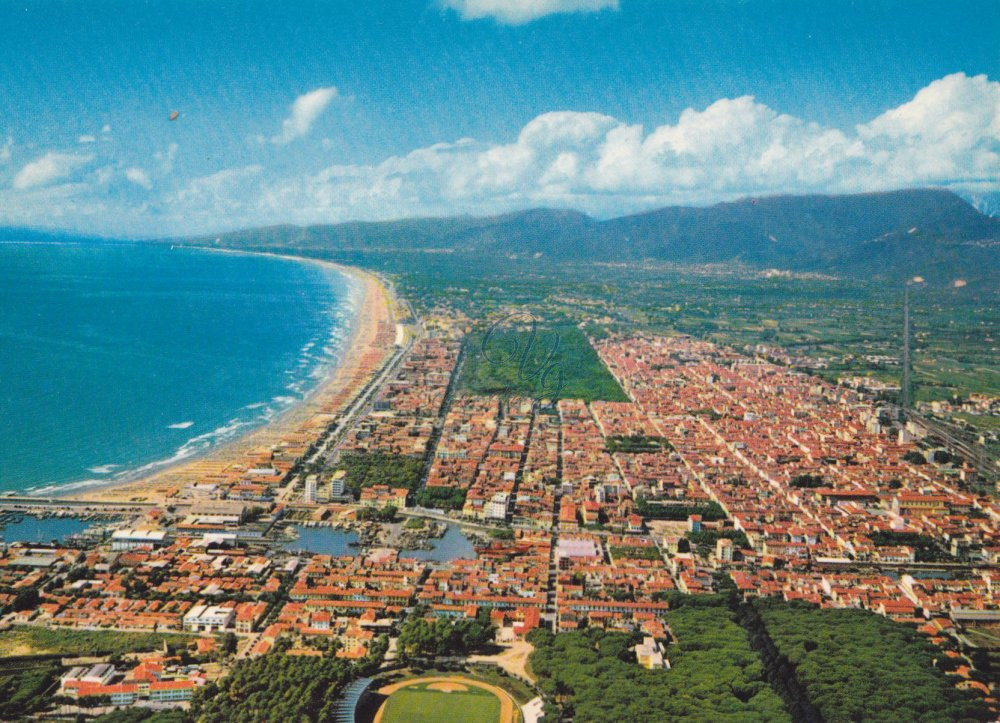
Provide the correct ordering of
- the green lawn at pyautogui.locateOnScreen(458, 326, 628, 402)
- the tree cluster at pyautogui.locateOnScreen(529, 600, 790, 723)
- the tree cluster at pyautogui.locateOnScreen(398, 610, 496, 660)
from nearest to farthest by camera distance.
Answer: the tree cluster at pyautogui.locateOnScreen(529, 600, 790, 723)
the tree cluster at pyautogui.locateOnScreen(398, 610, 496, 660)
the green lawn at pyautogui.locateOnScreen(458, 326, 628, 402)

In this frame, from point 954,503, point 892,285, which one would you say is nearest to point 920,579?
point 954,503

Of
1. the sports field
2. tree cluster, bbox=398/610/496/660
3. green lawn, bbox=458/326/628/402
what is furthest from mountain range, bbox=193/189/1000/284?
the sports field

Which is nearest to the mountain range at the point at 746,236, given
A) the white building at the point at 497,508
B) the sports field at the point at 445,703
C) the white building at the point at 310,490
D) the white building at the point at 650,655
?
the white building at the point at 497,508

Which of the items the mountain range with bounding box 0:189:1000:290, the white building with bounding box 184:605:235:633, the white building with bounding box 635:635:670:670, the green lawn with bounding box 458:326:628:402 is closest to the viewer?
the white building with bounding box 635:635:670:670

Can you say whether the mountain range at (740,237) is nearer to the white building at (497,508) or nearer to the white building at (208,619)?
the white building at (497,508)

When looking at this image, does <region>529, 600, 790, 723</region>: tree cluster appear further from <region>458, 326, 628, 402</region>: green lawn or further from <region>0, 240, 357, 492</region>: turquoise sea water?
<region>458, 326, 628, 402</region>: green lawn

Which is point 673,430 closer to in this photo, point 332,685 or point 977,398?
point 977,398
